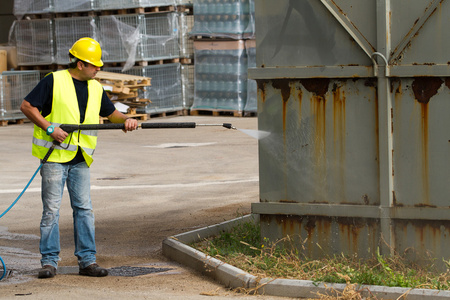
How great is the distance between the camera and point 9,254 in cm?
768

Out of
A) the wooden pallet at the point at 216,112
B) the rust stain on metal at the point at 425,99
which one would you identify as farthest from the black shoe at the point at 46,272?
the wooden pallet at the point at 216,112

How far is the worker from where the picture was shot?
6.60 metres

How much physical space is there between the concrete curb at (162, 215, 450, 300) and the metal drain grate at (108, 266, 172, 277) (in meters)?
0.29

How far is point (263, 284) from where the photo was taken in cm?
590

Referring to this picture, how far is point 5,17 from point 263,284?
74.1 feet

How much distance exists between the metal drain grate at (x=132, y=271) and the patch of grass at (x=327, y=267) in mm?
482

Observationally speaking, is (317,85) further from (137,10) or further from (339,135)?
(137,10)

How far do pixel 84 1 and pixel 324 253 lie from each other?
48.9 feet

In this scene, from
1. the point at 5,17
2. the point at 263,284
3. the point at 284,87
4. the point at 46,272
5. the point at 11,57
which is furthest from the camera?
the point at 5,17

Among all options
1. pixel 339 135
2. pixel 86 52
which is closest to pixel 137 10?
pixel 86 52

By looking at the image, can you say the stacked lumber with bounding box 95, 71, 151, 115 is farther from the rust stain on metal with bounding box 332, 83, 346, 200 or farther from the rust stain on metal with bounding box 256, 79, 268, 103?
the rust stain on metal with bounding box 332, 83, 346, 200

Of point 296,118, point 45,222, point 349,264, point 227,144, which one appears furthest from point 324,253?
point 227,144

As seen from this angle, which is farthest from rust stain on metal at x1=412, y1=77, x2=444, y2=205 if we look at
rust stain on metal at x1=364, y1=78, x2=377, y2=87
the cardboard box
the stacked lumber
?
the cardboard box

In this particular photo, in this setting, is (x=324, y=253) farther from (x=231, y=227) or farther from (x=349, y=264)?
(x=231, y=227)
